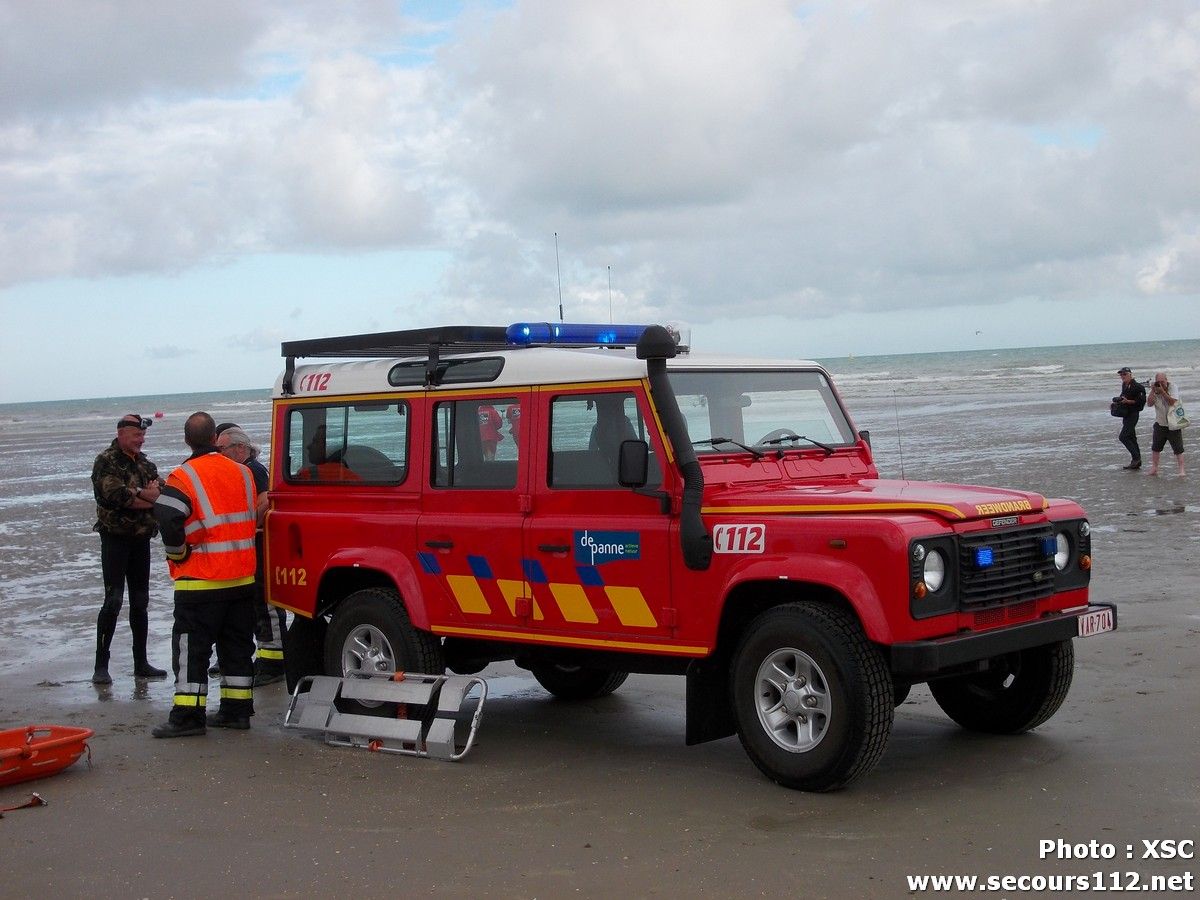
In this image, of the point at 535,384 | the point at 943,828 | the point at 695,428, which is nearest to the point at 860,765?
the point at 943,828

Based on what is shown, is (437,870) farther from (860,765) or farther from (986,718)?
(986,718)

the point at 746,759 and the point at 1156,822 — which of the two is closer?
the point at 1156,822

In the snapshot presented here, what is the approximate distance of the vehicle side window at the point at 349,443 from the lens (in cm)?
802

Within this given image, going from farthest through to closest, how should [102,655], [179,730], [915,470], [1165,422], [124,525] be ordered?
[915,470]
[1165,422]
[102,655]
[124,525]
[179,730]

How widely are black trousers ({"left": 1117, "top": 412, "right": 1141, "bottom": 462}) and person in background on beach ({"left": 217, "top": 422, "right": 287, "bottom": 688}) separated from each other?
14377 mm

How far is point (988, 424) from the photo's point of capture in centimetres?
3319

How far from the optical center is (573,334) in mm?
7816

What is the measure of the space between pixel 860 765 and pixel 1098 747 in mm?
1472

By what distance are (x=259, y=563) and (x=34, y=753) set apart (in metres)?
2.81

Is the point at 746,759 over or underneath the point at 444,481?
underneath

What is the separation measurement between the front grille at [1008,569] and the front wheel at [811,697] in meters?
0.54

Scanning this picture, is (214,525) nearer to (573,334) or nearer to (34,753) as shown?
(34,753)

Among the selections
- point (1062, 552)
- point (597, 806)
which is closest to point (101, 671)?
point (597, 806)

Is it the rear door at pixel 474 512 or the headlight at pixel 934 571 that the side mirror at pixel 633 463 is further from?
the headlight at pixel 934 571
